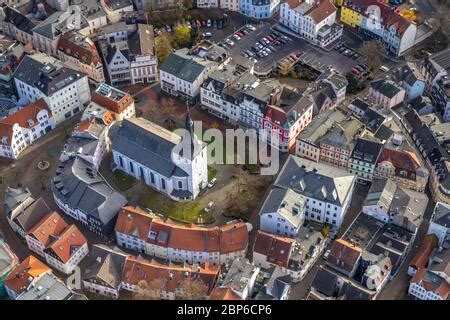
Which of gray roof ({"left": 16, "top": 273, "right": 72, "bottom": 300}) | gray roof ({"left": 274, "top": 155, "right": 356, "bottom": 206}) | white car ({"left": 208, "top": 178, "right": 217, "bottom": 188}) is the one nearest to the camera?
gray roof ({"left": 16, "top": 273, "right": 72, "bottom": 300})

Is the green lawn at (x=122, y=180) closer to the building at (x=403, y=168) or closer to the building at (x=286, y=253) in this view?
the building at (x=286, y=253)

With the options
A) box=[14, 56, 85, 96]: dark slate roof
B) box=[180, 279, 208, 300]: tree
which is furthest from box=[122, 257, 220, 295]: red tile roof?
box=[14, 56, 85, 96]: dark slate roof

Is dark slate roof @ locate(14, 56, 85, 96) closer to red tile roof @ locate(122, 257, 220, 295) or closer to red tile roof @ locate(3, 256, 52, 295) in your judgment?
red tile roof @ locate(3, 256, 52, 295)

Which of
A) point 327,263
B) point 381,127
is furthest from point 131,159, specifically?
point 381,127

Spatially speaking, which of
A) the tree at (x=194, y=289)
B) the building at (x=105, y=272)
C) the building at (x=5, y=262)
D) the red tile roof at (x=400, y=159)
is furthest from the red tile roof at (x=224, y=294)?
the red tile roof at (x=400, y=159)

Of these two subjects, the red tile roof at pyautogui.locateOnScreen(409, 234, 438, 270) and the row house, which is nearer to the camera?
the red tile roof at pyautogui.locateOnScreen(409, 234, 438, 270)

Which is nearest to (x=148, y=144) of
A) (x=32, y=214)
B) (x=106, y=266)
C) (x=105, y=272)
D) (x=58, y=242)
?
(x=32, y=214)

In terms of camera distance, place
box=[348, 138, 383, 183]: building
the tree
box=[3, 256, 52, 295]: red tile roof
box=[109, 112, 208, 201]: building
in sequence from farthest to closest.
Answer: box=[348, 138, 383, 183]: building, box=[109, 112, 208, 201]: building, the tree, box=[3, 256, 52, 295]: red tile roof
